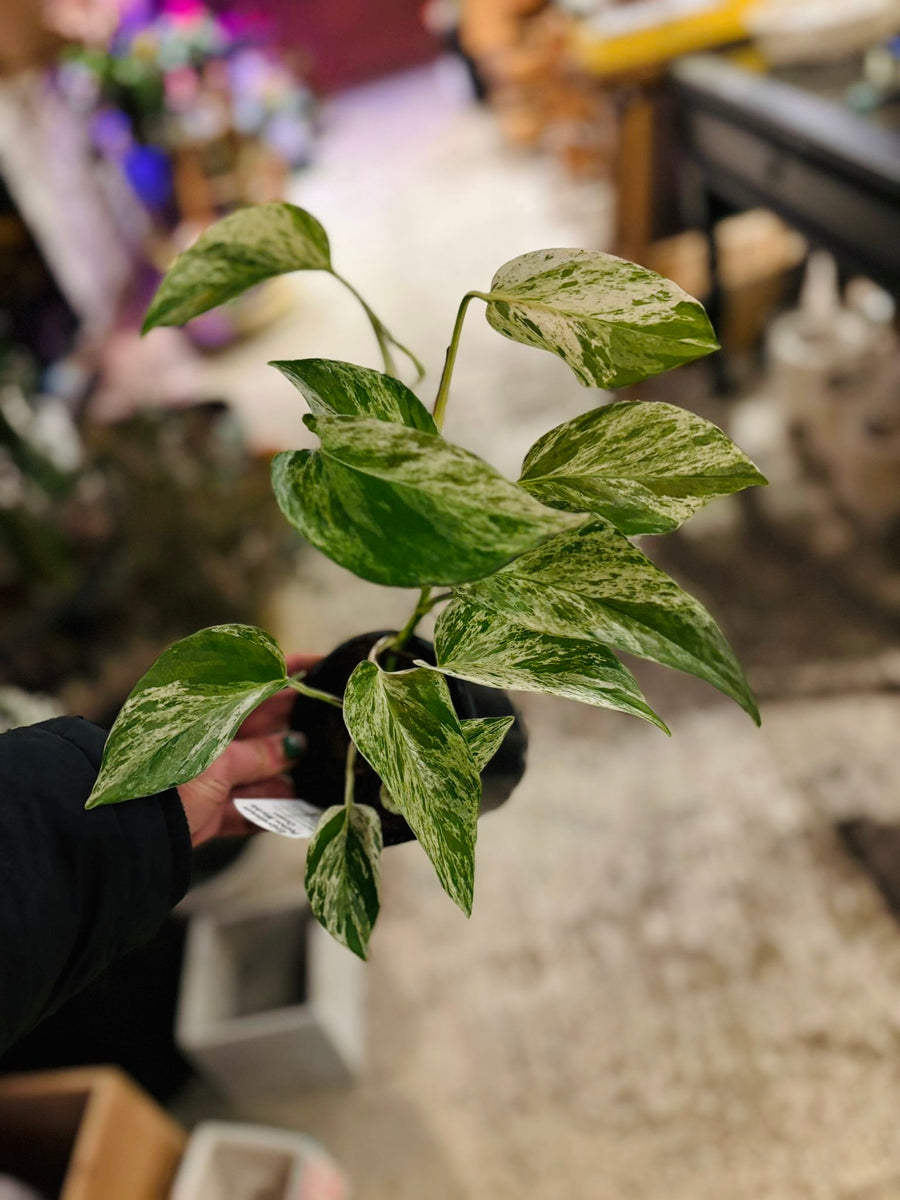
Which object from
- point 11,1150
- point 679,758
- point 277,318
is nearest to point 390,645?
point 11,1150

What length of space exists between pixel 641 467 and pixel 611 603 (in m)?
0.08

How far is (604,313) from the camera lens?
0.41 meters

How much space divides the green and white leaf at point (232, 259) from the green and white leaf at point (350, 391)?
43 mm

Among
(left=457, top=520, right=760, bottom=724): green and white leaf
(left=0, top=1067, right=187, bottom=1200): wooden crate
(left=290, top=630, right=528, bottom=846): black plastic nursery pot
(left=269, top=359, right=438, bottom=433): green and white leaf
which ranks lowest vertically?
(left=0, top=1067, right=187, bottom=1200): wooden crate

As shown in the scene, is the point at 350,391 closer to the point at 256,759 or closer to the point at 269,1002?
the point at 256,759

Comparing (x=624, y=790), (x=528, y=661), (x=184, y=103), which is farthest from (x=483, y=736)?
(x=184, y=103)

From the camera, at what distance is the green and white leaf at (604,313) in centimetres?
40

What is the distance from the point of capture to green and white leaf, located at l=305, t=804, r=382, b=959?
0.48m

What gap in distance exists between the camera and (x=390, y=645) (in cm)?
59

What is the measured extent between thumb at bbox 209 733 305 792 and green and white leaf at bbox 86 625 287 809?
0.81ft

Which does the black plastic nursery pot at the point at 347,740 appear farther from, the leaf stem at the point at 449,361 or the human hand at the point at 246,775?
the leaf stem at the point at 449,361

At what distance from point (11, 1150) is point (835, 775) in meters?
1.42

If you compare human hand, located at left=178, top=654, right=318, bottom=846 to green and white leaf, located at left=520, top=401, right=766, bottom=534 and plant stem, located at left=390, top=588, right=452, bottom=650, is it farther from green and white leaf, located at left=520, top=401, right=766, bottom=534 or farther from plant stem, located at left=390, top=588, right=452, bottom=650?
green and white leaf, located at left=520, top=401, right=766, bottom=534

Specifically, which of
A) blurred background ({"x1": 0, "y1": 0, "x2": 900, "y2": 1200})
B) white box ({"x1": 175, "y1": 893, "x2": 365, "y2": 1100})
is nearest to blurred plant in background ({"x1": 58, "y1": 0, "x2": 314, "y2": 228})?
blurred background ({"x1": 0, "y1": 0, "x2": 900, "y2": 1200})
